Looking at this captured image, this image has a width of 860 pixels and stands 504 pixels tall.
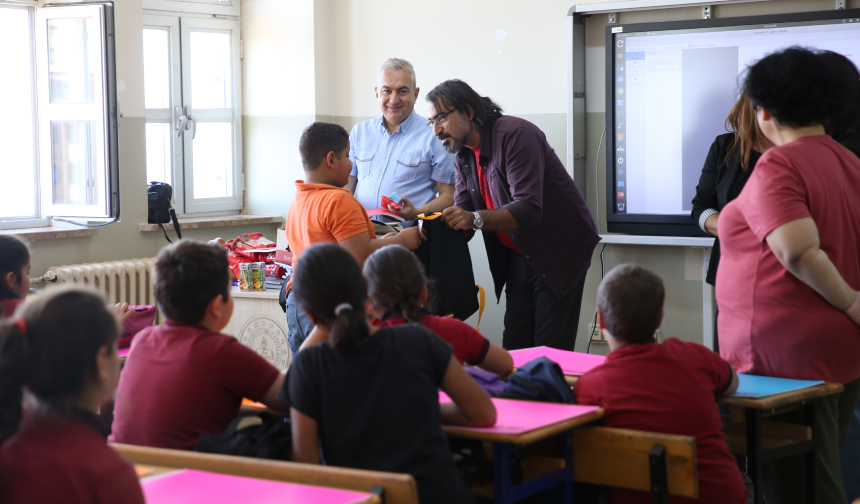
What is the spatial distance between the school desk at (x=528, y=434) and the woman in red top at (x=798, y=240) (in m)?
0.52

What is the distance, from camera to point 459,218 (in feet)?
9.35

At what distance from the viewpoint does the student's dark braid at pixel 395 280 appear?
191 centimetres

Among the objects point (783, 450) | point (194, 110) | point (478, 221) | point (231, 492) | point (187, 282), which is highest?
point (194, 110)

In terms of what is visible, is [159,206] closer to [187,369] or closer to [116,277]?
[116,277]

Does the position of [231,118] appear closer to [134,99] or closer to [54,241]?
[134,99]

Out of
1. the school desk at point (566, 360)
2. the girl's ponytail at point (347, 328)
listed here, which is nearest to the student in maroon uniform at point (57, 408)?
the girl's ponytail at point (347, 328)

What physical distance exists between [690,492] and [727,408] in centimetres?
54

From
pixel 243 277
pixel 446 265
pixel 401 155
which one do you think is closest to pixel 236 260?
pixel 243 277

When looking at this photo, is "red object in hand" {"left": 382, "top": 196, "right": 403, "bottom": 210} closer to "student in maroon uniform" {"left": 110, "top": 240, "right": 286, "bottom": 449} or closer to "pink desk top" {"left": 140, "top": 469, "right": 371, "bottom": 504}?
"student in maroon uniform" {"left": 110, "top": 240, "right": 286, "bottom": 449}

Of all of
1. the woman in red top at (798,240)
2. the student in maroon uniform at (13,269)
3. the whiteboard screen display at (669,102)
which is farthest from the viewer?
the whiteboard screen display at (669,102)

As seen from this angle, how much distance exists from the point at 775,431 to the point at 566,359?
61 centimetres

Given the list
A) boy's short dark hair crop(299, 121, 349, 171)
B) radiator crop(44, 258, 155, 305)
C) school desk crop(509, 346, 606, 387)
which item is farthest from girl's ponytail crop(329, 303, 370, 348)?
radiator crop(44, 258, 155, 305)

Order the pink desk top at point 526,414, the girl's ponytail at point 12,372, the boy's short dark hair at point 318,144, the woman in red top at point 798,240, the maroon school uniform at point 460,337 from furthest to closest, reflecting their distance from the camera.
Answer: the boy's short dark hair at point 318,144
the maroon school uniform at point 460,337
the woman in red top at point 798,240
the pink desk top at point 526,414
the girl's ponytail at point 12,372

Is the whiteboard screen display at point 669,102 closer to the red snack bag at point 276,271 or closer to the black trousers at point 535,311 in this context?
the black trousers at point 535,311
